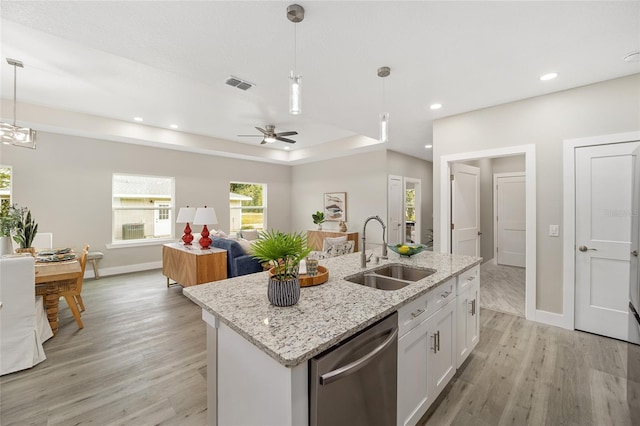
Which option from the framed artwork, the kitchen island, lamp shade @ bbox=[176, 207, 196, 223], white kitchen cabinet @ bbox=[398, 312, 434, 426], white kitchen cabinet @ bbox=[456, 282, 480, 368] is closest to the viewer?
the kitchen island

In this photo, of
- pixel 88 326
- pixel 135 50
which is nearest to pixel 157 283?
pixel 88 326

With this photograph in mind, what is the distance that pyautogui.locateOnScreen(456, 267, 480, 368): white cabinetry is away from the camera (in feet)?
6.84

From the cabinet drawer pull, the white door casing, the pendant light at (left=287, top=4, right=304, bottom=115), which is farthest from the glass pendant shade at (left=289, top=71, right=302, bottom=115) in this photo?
the white door casing

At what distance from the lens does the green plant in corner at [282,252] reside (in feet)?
4.32

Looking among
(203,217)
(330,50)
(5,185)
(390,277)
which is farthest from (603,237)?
(5,185)

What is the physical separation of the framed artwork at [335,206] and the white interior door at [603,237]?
4.55 metres

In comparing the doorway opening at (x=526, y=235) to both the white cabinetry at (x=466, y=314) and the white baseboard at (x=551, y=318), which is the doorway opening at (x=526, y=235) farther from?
the white cabinetry at (x=466, y=314)

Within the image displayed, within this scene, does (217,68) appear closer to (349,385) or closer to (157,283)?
(349,385)

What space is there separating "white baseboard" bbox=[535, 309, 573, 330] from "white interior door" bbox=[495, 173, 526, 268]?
3266mm

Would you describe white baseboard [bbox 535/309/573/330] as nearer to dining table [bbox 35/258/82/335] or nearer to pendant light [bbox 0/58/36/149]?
dining table [bbox 35/258/82/335]

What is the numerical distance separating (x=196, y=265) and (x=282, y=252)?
115 inches

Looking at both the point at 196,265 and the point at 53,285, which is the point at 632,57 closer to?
the point at 196,265

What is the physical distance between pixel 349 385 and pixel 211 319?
76 centimetres

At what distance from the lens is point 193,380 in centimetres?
210
